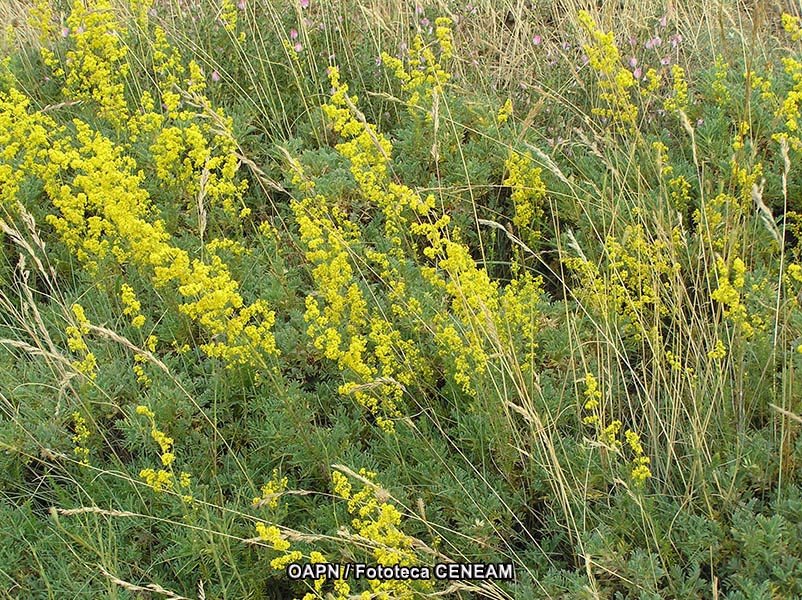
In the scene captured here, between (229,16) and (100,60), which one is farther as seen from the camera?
(229,16)

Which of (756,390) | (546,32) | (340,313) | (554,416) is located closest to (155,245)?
(340,313)

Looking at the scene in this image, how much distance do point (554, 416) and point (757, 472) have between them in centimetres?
69

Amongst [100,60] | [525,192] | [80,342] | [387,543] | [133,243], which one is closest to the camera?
[387,543]

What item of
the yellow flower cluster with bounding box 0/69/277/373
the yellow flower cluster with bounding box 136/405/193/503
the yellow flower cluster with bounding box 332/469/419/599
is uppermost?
the yellow flower cluster with bounding box 0/69/277/373

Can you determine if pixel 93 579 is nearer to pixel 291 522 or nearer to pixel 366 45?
pixel 291 522

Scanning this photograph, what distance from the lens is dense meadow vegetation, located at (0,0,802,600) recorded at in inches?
92.6

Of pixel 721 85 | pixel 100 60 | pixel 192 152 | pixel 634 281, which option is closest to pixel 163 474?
pixel 192 152

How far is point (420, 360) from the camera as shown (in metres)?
2.94

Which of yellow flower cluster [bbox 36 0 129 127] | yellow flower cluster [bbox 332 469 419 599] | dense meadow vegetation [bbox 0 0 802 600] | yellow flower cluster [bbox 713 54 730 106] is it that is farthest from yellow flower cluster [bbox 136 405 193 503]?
yellow flower cluster [bbox 713 54 730 106]

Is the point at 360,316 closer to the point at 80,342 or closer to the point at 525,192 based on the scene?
the point at 80,342

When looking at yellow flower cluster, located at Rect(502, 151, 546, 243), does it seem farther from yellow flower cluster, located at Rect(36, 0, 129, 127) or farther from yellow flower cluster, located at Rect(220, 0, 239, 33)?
yellow flower cluster, located at Rect(36, 0, 129, 127)

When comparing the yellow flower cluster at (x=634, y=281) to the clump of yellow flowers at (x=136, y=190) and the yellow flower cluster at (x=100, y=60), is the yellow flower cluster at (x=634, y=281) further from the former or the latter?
the yellow flower cluster at (x=100, y=60)

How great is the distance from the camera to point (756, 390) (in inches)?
99.9

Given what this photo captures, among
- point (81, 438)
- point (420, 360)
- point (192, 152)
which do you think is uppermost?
point (192, 152)
